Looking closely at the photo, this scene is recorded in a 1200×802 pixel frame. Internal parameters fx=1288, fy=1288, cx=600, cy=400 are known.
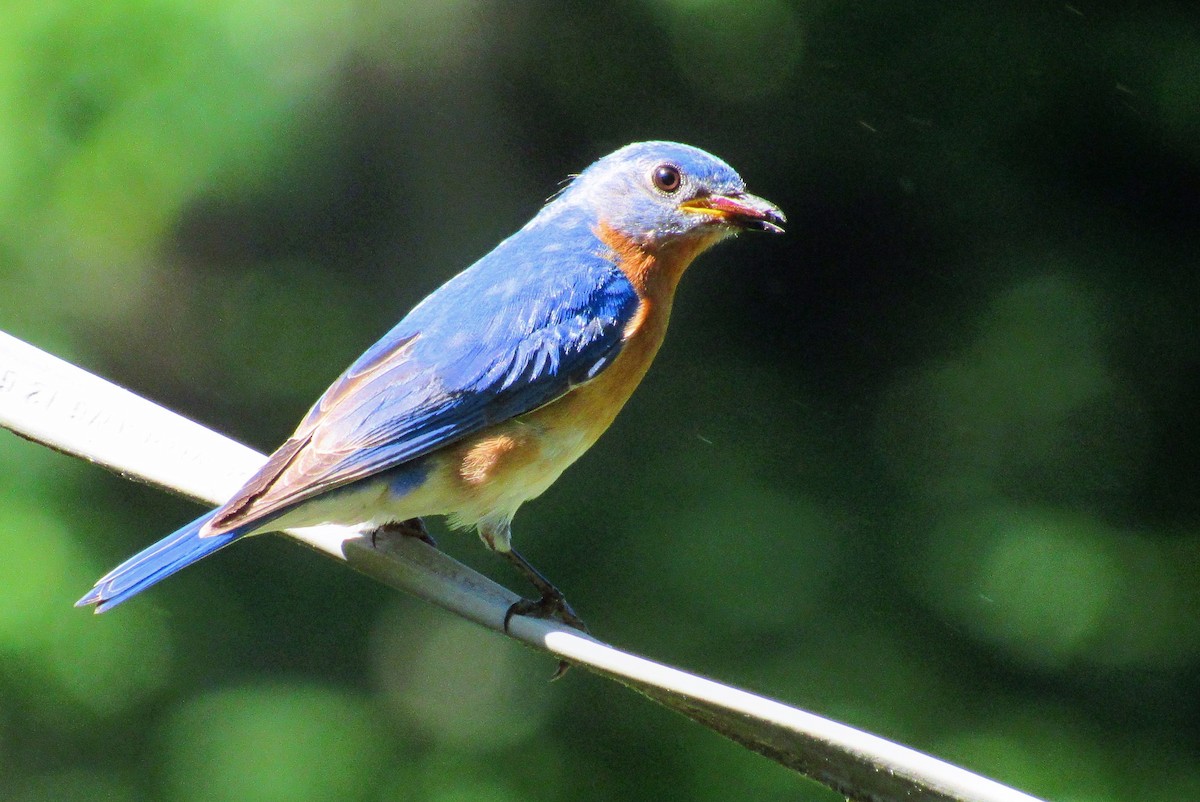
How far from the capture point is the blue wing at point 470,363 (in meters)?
2.71

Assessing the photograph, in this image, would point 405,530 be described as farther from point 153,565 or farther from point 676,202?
point 676,202

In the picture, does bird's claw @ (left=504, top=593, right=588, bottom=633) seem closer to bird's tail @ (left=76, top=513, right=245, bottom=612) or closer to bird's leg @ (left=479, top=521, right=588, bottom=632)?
bird's leg @ (left=479, top=521, right=588, bottom=632)

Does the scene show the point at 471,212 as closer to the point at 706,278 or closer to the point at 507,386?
the point at 706,278

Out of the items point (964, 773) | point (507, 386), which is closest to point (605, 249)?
point (507, 386)

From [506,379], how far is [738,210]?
78 cm

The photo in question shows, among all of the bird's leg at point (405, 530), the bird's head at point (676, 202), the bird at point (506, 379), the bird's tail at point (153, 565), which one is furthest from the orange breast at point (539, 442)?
the bird's tail at point (153, 565)

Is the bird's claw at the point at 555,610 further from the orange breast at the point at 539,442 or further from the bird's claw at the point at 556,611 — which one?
the orange breast at the point at 539,442

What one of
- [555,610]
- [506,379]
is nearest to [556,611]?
[555,610]

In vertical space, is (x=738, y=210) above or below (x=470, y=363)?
above

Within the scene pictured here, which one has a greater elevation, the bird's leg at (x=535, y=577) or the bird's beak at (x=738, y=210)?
the bird's beak at (x=738, y=210)

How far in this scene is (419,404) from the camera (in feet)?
9.17

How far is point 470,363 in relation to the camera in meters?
2.85

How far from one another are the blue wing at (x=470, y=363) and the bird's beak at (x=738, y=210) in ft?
0.96

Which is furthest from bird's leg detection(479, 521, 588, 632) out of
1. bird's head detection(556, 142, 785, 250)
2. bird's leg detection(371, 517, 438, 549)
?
bird's head detection(556, 142, 785, 250)
